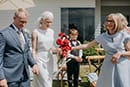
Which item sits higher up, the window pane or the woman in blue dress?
the window pane

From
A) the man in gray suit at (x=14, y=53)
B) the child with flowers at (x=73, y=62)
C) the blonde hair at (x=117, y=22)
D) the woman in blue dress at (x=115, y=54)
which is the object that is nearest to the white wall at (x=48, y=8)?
the child with flowers at (x=73, y=62)

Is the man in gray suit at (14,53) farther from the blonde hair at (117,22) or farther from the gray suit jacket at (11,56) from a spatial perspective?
the blonde hair at (117,22)

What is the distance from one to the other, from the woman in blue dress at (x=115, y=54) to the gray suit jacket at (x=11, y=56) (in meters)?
1.30

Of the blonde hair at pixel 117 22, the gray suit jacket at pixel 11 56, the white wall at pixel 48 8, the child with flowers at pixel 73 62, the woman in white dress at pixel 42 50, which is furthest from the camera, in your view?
the white wall at pixel 48 8

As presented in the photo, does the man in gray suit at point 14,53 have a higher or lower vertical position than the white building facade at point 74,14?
lower

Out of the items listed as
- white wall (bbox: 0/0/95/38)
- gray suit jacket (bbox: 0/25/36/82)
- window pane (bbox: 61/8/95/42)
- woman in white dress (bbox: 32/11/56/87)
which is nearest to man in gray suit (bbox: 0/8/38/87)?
gray suit jacket (bbox: 0/25/36/82)

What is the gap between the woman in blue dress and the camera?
4848 mm

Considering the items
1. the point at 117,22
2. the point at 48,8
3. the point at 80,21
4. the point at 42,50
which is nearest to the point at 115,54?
the point at 117,22

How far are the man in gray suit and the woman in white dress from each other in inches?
57.9

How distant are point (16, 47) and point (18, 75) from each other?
386 millimetres

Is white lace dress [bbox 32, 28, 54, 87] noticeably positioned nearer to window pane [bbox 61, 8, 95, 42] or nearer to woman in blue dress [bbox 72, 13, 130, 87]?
woman in blue dress [bbox 72, 13, 130, 87]

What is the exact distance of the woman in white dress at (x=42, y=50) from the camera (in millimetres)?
5980

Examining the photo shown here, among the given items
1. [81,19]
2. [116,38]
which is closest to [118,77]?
[116,38]

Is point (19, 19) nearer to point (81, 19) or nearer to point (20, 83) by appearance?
point (20, 83)
